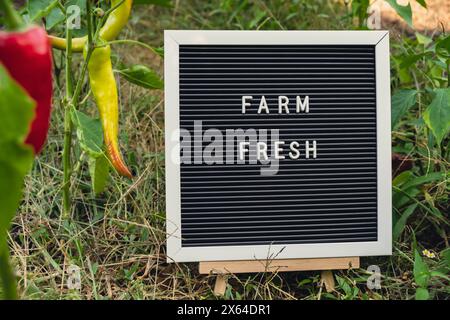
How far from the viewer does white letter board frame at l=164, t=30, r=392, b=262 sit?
4.44ft

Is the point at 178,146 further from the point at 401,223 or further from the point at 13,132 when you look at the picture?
the point at 13,132

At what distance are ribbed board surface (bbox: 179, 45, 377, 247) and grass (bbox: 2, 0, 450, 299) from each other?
0.30 feet

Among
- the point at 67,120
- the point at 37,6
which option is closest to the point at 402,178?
the point at 67,120

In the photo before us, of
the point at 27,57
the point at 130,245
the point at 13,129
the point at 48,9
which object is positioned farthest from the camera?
the point at 130,245

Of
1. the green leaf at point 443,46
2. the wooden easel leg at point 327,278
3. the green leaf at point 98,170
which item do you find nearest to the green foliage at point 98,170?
the green leaf at point 98,170

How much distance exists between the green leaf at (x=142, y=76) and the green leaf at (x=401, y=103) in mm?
497

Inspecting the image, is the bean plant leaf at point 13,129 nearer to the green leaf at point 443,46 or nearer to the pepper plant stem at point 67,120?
the pepper plant stem at point 67,120

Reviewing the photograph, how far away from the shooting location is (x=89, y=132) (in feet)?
4.39

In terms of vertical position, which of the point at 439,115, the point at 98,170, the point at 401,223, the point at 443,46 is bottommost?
the point at 401,223

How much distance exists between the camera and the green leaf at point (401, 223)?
5.02 ft

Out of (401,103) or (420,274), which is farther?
→ (401,103)

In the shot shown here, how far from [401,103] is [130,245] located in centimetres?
64

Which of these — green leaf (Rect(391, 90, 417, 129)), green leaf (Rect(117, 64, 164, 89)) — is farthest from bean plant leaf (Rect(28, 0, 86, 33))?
green leaf (Rect(391, 90, 417, 129))
